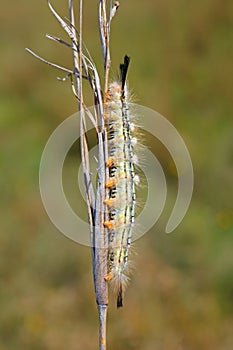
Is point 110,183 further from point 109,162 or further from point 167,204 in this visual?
point 167,204

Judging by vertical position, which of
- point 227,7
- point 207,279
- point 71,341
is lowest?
point 71,341

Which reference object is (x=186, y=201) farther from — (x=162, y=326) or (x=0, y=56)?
(x=0, y=56)

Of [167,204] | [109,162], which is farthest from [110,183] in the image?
[167,204]

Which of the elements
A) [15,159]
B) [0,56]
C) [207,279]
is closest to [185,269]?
[207,279]

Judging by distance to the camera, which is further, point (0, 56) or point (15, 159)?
point (0, 56)

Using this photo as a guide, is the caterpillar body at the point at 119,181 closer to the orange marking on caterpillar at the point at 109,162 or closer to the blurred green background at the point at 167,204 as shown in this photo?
the orange marking on caterpillar at the point at 109,162

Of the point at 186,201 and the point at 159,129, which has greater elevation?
the point at 159,129

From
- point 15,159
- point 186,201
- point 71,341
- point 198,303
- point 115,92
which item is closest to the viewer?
point 115,92
